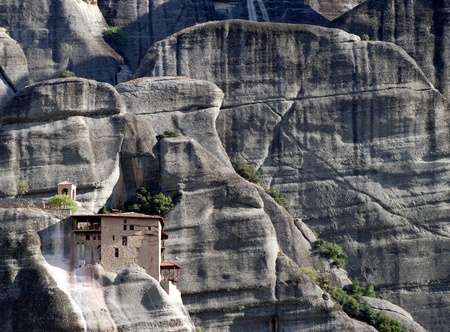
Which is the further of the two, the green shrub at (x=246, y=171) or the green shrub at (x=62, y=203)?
the green shrub at (x=246, y=171)

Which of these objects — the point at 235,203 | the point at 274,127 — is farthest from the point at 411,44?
the point at 235,203

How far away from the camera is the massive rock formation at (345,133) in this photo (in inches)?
3625

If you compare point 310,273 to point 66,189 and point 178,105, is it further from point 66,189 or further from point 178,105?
point 66,189

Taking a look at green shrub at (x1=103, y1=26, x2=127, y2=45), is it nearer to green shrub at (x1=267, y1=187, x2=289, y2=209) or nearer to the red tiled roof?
green shrub at (x1=267, y1=187, x2=289, y2=209)

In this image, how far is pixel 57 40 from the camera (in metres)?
102

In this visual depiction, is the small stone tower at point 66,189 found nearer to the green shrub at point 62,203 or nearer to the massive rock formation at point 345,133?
the green shrub at point 62,203

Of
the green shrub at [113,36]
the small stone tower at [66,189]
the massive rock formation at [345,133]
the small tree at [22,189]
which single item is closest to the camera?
the small stone tower at [66,189]

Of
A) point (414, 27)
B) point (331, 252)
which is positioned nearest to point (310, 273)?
point (331, 252)

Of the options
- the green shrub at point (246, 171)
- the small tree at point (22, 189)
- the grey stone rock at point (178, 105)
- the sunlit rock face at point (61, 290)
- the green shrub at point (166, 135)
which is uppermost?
the grey stone rock at point (178, 105)

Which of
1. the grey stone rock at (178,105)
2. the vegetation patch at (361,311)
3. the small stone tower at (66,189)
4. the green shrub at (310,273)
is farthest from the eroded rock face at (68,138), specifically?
the vegetation patch at (361,311)

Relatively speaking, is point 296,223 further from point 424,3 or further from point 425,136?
point 424,3

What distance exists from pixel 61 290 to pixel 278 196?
615 inches

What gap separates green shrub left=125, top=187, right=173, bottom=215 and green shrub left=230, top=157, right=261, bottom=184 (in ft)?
20.4

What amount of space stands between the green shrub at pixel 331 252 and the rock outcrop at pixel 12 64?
1810 centimetres
